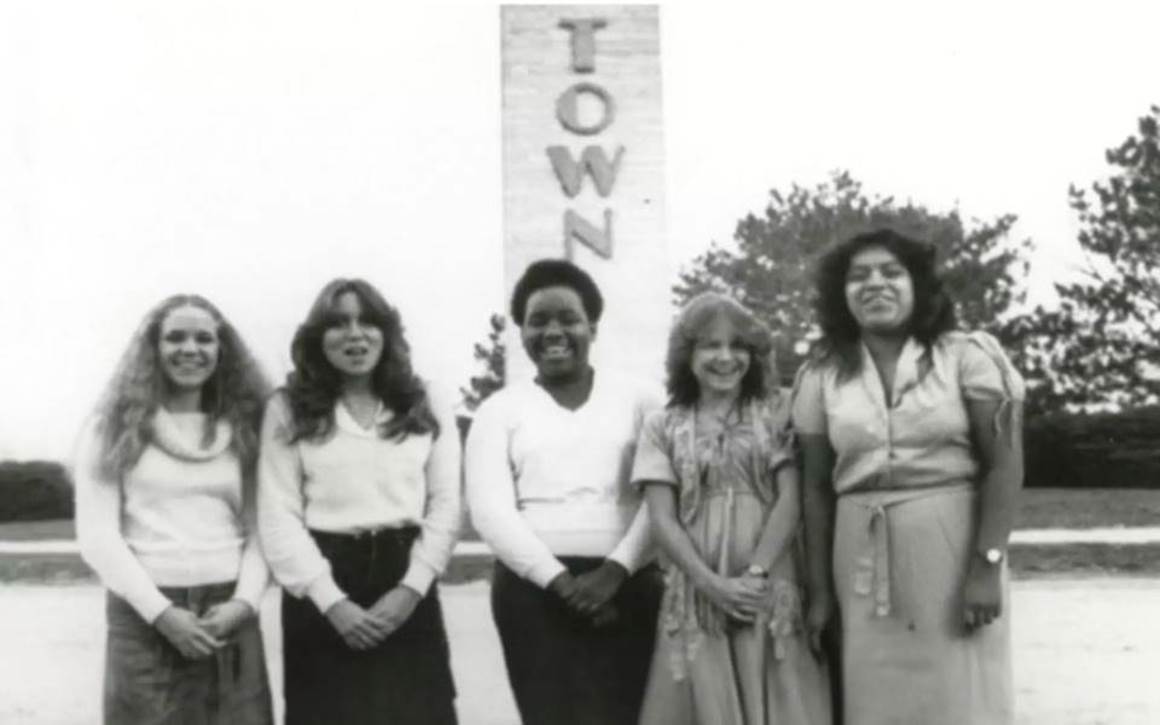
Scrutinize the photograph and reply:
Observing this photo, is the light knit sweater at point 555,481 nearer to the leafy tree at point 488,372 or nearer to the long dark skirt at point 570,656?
the long dark skirt at point 570,656

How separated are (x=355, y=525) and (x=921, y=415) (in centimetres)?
140

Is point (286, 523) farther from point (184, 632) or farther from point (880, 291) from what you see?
point (880, 291)

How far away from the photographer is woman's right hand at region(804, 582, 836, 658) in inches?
145

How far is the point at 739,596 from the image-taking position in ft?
12.0

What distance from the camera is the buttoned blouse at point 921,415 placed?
3.55m

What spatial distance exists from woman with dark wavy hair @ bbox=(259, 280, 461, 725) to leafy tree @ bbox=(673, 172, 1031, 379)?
22443 mm

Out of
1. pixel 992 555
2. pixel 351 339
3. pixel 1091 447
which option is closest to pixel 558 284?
pixel 351 339

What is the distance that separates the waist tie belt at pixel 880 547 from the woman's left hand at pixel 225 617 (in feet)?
4.88

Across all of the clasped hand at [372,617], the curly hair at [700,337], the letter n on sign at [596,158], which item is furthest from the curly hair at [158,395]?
the letter n on sign at [596,158]

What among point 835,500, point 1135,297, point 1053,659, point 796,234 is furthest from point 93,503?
→ point 796,234

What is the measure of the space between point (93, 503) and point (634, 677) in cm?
141

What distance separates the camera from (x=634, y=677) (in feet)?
12.7

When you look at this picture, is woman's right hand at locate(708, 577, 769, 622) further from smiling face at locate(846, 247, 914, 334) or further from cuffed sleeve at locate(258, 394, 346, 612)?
cuffed sleeve at locate(258, 394, 346, 612)

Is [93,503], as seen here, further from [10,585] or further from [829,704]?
[10,585]
